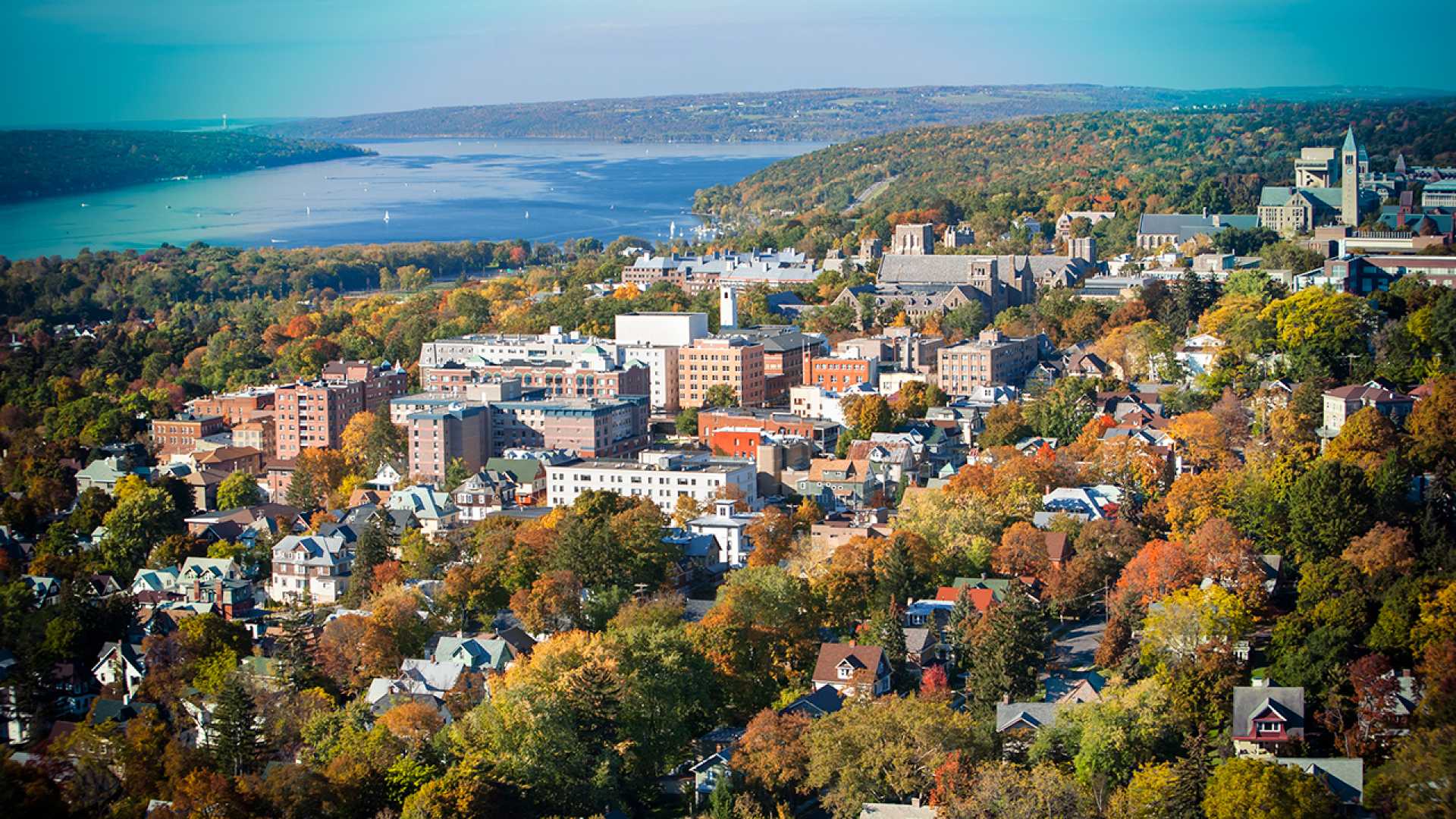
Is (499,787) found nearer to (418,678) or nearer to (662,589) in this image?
(418,678)

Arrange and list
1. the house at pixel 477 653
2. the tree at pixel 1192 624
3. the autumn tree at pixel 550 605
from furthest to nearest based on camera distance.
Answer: the autumn tree at pixel 550 605 < the house at pixel 477 653 < the tree at pixel 1192 624

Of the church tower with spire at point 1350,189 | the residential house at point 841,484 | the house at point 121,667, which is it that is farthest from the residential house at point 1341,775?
the church tower with spire at point 1350,189

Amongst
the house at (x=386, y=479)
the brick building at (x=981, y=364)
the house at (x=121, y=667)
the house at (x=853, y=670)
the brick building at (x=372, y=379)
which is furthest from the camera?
the brick building at (x=372, y=379)

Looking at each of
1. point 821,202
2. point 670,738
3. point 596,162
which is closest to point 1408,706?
point 670,738

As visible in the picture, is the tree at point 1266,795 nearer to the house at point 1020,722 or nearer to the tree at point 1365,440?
the house at point 1020,722

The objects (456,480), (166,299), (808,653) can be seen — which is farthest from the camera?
(166,299)

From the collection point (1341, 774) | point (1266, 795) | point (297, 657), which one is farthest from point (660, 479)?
point (1266, 795)

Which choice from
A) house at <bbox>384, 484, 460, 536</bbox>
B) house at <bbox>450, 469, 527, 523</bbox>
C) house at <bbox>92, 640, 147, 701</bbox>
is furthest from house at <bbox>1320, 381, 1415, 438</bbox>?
house at <bbox>92, 640, 147, 701</bbox>

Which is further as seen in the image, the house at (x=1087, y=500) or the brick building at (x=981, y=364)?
the brick building at (x=981, y=364)
